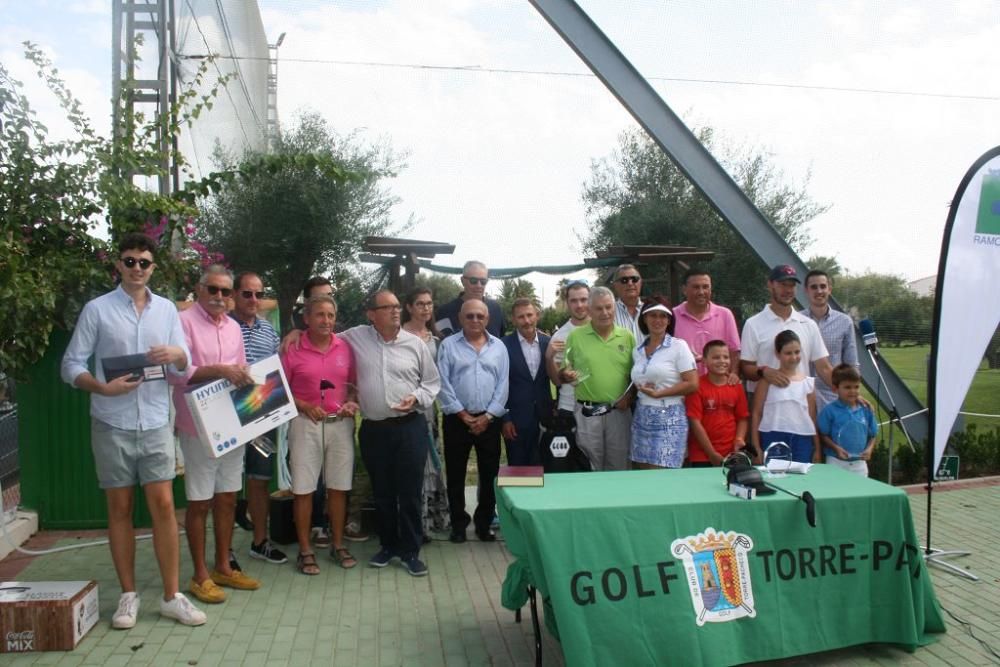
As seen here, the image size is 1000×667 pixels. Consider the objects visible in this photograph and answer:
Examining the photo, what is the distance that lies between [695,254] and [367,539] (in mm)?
3888

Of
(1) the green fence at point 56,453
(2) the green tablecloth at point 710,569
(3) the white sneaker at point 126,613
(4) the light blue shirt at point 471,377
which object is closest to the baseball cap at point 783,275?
(2) the green tablecloth at point 710,569

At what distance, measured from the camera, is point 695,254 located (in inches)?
277

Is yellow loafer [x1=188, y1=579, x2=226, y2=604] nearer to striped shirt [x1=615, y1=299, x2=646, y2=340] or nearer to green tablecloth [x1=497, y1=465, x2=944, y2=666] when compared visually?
green tablecloth [x1=497, y1=465, x2=944, y2=666]

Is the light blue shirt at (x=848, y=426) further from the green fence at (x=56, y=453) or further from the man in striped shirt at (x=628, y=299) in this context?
the green fence at (x=56, y=453)

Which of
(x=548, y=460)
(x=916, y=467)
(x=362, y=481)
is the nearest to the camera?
(x=548, y=460)

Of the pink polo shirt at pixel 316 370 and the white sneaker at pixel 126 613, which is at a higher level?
the pink polo shirt at pixel 316 370

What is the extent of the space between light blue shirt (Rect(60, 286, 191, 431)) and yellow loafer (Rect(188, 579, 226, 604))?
1.00 meters

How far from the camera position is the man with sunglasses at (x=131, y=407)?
366 centimetres

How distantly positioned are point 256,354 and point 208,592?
137cm

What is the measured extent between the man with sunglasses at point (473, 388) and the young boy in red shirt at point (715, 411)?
4.08 ft

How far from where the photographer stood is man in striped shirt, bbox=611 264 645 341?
17.6ft

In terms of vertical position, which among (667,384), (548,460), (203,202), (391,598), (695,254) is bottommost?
(391,598)

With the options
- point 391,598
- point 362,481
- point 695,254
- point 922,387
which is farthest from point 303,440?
point 922,387

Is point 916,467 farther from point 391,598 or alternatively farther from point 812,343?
point 391,598
